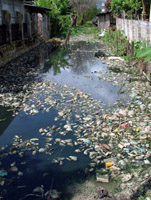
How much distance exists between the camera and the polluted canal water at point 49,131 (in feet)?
11.2

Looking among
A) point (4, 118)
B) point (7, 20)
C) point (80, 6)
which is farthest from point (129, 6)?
point (4, 118)

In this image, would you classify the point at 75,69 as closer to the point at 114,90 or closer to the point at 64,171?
the point at 114,90

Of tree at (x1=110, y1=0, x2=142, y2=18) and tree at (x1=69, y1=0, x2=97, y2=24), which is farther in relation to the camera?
tree at (x1=69, y1=0, x2=97, y2=24)

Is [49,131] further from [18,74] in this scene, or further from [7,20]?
[7,20]

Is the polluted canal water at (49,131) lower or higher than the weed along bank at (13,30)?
lower

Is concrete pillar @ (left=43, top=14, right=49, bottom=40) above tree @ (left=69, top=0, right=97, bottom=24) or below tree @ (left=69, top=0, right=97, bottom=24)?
below

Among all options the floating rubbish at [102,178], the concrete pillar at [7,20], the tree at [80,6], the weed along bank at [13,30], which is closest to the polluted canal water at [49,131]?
the floating rubbish at [102,178]

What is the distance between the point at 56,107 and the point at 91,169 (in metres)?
2.66

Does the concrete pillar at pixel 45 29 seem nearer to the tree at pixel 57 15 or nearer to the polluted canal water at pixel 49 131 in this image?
the tree at pixel 57 15

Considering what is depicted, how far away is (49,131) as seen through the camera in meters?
4.80

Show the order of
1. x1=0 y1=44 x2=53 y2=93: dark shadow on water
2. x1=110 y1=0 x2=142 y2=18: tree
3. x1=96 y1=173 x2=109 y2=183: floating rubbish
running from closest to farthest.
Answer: x1=96 y1=173 x2=109 y2=183: floating rubbish
x1=0 y1=44 x2=53 y2=93: dark shadow on water
x1=110 y1=0 x2=142 y2=18: tree

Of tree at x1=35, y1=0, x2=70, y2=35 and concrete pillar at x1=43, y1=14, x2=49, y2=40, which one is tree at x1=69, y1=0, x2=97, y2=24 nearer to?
tree at x1=35, y1=0, x2=70, y2=35

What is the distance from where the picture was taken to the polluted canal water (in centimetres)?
340

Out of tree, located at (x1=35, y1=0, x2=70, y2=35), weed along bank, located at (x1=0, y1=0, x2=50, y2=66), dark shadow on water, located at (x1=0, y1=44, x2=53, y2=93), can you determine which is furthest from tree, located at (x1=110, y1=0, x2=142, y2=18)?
dark shadow on water, located at (x1=0, y1=44, x2=53, y2=93)
